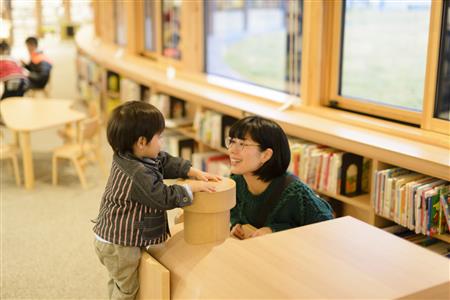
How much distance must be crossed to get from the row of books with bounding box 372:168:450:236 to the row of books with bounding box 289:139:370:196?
1.14 feet

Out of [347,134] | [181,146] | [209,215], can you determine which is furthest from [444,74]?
[181,146]

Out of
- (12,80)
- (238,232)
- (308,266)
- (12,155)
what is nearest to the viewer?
(308,266)

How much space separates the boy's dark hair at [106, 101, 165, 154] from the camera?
87.6 inches

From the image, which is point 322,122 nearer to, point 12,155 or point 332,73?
point 332,73

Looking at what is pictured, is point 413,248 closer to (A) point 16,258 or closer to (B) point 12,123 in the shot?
(A) point 16,258

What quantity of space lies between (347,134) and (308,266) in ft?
8.26

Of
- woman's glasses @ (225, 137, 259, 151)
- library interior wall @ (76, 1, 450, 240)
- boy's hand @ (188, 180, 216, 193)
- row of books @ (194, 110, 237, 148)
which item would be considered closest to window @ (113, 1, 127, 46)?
library interior wall @ (76, 1, 450, 240)

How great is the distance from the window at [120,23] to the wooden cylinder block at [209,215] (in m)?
7.67

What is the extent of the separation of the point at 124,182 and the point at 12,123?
429 cm

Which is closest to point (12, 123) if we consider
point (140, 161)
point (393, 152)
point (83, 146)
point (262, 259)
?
point (83, 146)

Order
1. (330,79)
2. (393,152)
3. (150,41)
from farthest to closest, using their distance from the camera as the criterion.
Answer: (150,41), (330,79), (393,152)

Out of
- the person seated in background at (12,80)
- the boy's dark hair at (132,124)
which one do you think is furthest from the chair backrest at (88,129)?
the boy's dark hair at (132,124)

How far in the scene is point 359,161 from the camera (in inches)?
173

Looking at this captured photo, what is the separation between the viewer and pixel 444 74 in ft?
13.5
